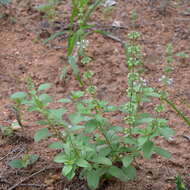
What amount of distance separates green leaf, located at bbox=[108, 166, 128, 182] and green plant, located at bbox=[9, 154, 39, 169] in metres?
0.68

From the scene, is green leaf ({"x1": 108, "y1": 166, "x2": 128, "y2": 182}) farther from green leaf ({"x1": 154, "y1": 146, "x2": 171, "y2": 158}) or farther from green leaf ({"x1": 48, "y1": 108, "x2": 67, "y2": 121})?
green leaf ({"x1": 48, "y1": 108, "x2": 67, "y2": 121})

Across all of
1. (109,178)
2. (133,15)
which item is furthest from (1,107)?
(133,15)

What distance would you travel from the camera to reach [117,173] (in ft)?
7.42

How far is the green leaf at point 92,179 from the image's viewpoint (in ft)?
7.20

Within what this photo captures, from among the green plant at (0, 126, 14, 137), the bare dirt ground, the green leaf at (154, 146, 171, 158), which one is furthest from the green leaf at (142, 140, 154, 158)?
the green plant at (0, 126, 14, 137)

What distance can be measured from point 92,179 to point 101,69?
5.99 ft

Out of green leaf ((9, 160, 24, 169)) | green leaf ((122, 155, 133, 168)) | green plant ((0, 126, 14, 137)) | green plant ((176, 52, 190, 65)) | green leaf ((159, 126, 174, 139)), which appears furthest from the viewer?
green plant ((176, 52, 190, 65))

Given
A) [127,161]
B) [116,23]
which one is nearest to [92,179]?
[127,161]

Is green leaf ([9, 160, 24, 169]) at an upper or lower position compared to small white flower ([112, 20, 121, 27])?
lower

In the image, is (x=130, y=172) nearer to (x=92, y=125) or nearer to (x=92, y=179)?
(x=92, y=179)

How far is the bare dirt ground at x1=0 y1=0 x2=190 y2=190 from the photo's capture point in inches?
103

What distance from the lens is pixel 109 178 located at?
2492mm

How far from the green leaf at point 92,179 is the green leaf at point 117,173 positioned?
10 cm

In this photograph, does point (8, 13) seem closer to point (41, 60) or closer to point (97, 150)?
point (41, 60)
